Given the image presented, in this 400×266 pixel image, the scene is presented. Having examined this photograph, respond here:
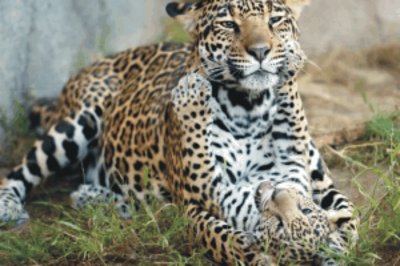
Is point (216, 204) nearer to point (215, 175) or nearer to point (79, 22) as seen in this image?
point (215, 175)

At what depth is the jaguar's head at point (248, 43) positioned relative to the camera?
7965 mm

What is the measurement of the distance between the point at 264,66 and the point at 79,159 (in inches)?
111

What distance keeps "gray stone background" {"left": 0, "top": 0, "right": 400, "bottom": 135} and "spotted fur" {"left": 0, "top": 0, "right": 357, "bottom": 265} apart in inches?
50.7

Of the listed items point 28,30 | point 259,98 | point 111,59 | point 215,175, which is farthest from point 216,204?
point 28,30

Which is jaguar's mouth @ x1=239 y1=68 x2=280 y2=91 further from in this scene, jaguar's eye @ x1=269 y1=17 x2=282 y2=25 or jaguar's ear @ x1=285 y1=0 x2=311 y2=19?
jaguar's ear @ x1=285 y1=0 x2=311 y2=19

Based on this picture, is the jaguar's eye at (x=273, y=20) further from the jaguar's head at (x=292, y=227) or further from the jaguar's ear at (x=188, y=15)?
the jaguar's head at (x=292, y=227)

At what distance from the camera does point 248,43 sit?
7941 millimetres

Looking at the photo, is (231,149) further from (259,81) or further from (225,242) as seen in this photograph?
(225,242)

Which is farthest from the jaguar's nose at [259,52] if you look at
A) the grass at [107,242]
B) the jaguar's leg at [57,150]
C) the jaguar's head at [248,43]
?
the jaguar's leg at [57,150]

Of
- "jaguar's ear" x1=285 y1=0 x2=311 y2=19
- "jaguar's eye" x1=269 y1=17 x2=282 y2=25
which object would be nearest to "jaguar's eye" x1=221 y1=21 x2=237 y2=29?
"jaguar's eye" x1=269 y1=17 x2=282 y2=25

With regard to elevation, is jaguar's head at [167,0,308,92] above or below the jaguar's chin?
above

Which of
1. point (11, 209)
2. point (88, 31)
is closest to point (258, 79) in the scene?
point (11, 209)

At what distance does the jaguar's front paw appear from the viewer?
9.32 meters

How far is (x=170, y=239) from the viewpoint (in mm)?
8258
